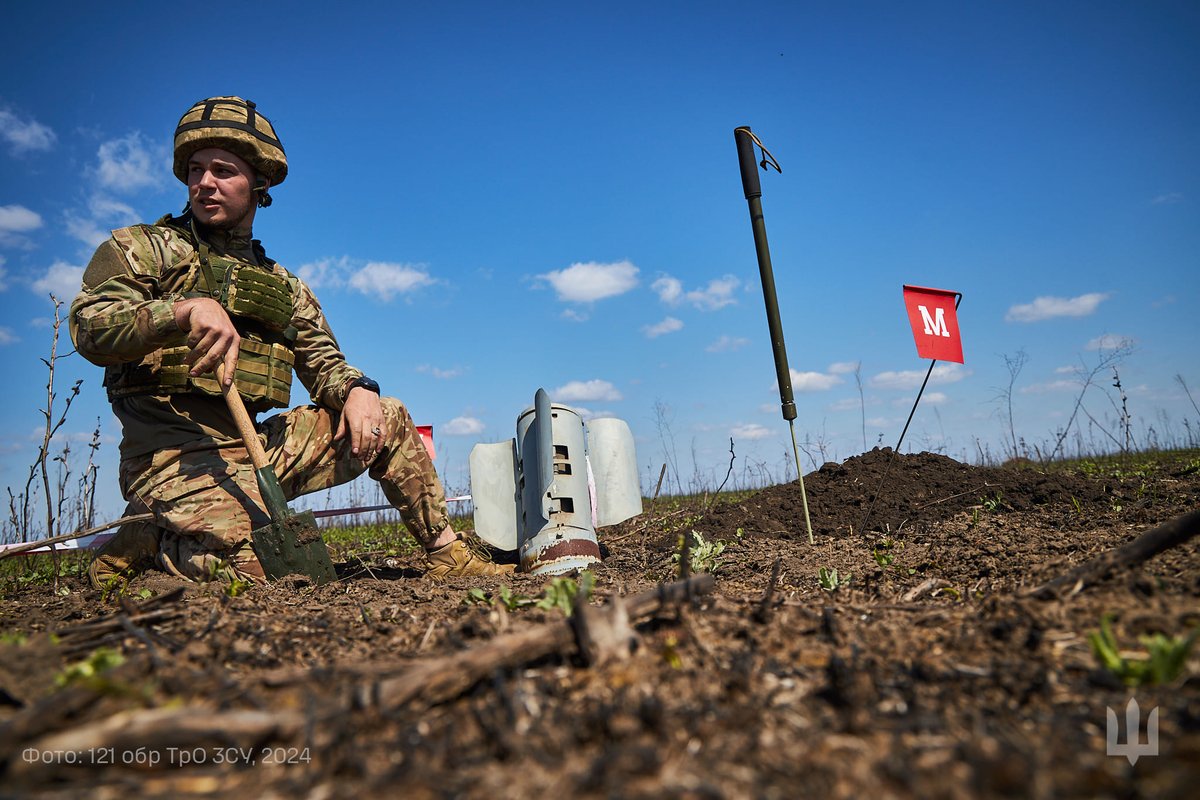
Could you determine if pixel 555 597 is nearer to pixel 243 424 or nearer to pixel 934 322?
pixel 243 424

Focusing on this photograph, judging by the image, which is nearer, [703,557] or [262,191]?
[703,557]

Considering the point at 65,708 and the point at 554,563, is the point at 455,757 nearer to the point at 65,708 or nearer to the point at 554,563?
the point at 65,708

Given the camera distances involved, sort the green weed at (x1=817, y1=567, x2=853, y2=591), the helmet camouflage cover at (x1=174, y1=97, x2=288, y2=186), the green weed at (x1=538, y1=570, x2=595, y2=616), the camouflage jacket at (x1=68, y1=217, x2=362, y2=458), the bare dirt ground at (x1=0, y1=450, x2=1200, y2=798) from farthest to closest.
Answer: the helmet camouflage cover at (x1=174, y1=97, x2=288, y2=186)
the camouflage jacket at (x1=68, y1=217, x2=362, y2=458)
the green weed at (x1=817, y1=567, x2=853, y2=591)
the green weed at (x1=538, y1=570, x2=595, y2=616)
the bare dirt ground at (x1=0, y1=450, x2=1200, y2=798)

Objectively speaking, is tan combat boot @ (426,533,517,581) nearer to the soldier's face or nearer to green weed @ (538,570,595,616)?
green weed @ (538,570,595,616)

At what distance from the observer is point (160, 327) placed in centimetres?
327

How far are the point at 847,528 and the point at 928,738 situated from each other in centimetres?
397

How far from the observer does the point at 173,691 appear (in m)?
1.34

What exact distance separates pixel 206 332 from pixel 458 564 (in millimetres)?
1873

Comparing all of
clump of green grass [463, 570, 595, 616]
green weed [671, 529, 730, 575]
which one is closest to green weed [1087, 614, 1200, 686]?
clump of green grass [463, 570, 595, 616]

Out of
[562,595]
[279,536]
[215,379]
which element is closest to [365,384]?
[215,379]

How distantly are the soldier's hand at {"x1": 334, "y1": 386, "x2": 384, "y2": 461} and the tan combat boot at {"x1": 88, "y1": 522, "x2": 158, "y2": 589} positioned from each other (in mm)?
1119

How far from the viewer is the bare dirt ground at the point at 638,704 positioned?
1065mm

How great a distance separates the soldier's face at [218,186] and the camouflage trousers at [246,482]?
1172 millimetres

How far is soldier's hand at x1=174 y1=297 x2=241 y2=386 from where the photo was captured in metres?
3.18
